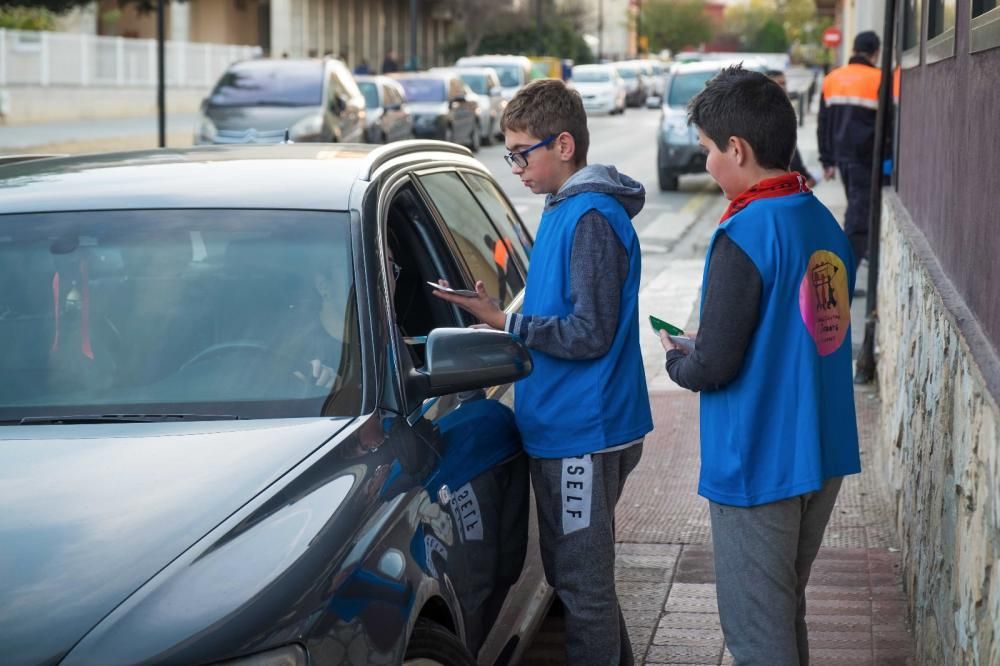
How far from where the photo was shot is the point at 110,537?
263 centimetres

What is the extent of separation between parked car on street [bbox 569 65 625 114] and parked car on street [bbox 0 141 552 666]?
145ft

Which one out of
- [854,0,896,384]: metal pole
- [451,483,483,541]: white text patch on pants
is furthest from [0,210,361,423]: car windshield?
[854,0,896,384]: metal pole

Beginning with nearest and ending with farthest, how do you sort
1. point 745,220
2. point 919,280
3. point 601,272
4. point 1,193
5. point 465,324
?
point 745,220, point 601,272, point 1,193, point 465,324, point 919,280

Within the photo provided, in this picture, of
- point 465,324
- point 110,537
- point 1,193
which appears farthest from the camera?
point 465,324

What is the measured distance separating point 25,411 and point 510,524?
123 centimetres

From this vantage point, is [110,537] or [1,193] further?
[1,193]

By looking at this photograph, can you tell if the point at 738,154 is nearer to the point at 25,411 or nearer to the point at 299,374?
the point at 299,374

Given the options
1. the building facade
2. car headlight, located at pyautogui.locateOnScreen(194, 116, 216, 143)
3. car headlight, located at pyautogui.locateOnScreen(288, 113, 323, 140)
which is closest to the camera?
the building facade

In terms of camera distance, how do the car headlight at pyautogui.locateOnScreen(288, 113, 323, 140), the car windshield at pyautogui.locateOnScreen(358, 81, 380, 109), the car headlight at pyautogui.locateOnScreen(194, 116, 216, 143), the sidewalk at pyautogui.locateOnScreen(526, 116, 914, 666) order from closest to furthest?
the sidewalk at pyautogui.locateOnScreen(526, 116, 914, 666) < the car headlight at pyautogui.locateOnScreen(288, 113, 323, 140) < the car headlight at pyautogui.locateOnScreen(194, 116, 216, 143) < the car windshield at pyautogui.locateOnScreen(358, 81, 380, 109)

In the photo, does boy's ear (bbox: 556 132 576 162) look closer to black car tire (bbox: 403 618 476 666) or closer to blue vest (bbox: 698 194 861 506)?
blue vest (bbox: 698 194 861 506)

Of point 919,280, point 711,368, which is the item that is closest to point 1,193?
point 711,368

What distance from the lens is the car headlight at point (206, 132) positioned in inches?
752

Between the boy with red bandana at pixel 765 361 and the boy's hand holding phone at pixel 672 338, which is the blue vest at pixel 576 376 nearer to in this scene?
the boy's hand holding phone at pixel 672 338

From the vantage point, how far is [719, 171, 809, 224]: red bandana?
3139 mm
